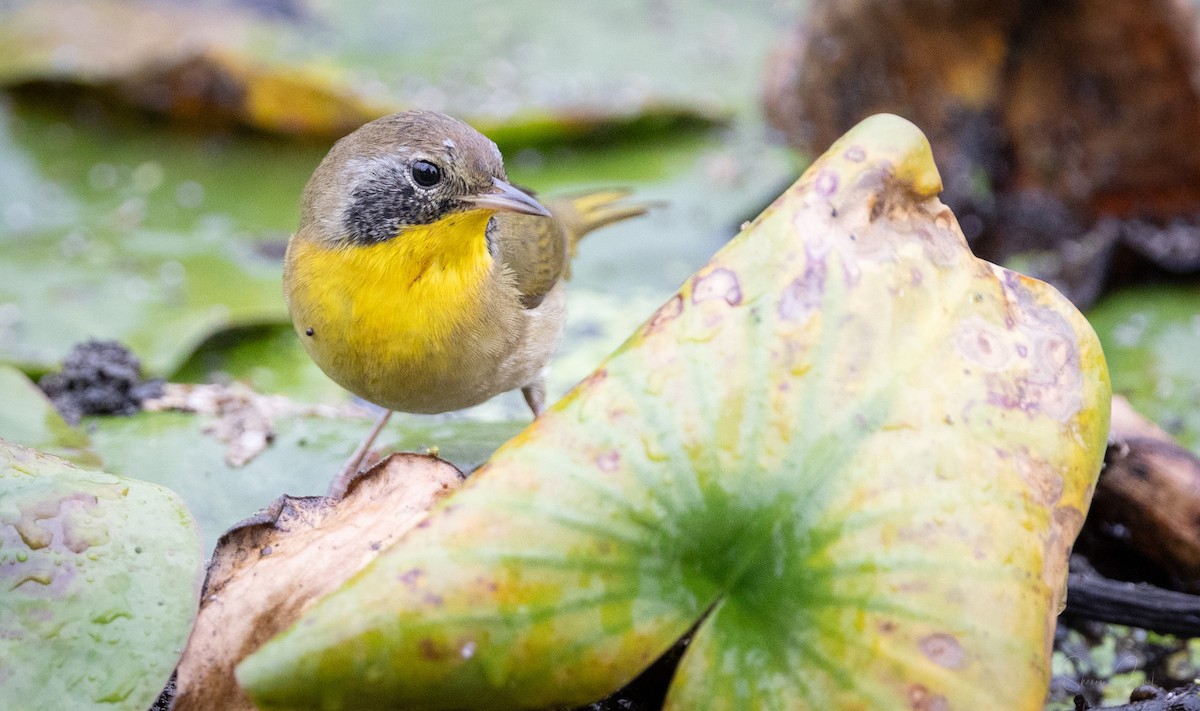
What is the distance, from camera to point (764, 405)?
73.8 inches

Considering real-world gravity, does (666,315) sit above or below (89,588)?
above

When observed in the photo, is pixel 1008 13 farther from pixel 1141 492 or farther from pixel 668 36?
pixel 1141 492

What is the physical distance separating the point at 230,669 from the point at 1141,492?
7.69ft

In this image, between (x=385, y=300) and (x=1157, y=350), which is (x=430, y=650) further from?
(x=1157, y=350)

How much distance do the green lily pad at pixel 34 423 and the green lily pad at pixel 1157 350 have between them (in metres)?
3.52

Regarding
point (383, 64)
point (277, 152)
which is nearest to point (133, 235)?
point (277, 152)

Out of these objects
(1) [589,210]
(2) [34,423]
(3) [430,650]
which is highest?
(3) [430,650]

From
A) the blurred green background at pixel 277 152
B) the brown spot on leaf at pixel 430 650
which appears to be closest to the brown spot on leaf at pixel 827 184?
the brown spot on leaf at pixel 430 650

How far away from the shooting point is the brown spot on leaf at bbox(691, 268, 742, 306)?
1.96m

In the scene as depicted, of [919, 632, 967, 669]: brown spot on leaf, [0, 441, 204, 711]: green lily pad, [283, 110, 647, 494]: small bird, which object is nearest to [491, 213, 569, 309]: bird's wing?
[283, 110, 647, 494]: small bird

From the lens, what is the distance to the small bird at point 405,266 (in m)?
2.95

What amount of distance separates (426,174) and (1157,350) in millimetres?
3058

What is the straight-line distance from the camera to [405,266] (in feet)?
9.75

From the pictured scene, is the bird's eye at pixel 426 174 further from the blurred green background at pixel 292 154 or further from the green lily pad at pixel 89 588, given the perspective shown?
the green lily pad at pixel 89 588
